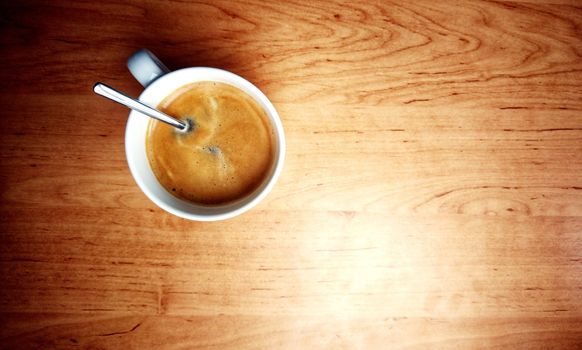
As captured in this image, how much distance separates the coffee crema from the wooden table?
60mm

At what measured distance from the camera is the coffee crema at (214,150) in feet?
1.99

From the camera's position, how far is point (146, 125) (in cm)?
60

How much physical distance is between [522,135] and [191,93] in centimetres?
53

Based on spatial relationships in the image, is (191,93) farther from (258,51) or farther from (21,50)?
(21,50)

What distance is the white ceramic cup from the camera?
1.80 ft

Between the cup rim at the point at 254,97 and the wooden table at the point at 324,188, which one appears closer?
the cup rim at the point at 254,97

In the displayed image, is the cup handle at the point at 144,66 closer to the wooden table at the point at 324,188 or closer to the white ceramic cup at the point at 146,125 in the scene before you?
the white ceramic cup at the point at 146,125

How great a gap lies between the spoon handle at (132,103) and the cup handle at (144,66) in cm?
4

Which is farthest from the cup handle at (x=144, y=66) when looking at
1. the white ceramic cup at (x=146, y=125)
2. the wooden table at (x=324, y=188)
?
the wooden table at (x=324, y=188)

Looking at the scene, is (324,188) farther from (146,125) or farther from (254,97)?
(146,125)

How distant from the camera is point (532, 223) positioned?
2.20ft

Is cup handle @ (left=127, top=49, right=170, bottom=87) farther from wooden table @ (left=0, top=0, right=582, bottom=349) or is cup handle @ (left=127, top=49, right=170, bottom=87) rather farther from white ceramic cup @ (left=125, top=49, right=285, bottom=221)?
wooden table @ (left=0, top=0, right=582, bottom=349)

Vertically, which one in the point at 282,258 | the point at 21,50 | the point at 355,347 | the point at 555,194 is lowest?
the point at 355,347

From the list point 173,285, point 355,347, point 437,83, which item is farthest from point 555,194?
point 173,285
